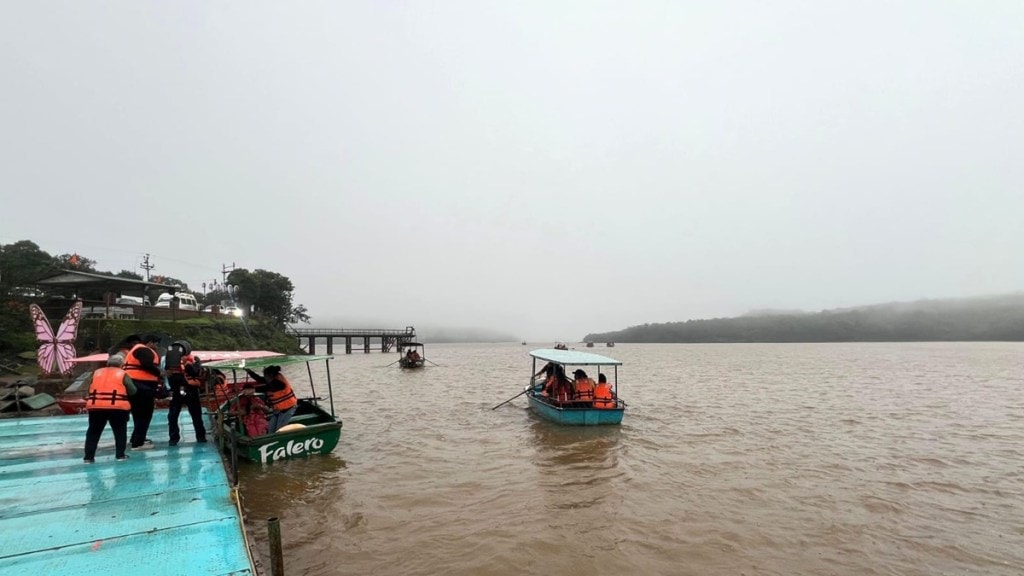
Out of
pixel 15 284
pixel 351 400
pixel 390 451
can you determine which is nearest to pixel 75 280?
pixel 15 284

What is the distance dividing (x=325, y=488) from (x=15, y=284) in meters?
50.9

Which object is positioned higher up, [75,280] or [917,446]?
[75,280]

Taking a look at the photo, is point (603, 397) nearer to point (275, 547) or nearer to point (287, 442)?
point (287, 442)

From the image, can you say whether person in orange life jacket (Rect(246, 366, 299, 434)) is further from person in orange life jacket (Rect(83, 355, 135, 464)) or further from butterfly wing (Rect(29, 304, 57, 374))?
butterfly wing (Rect(29, 304, 57, 374))

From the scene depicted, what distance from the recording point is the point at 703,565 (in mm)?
7016

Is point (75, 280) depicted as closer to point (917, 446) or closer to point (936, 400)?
point (917, 446)

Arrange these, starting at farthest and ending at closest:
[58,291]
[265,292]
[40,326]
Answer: [265,292], [58,291], [40,326]

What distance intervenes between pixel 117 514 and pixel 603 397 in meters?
13.5

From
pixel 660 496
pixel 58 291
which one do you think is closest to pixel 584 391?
pixel 660 496

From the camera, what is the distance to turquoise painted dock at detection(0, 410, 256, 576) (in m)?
4.94

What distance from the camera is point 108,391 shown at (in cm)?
819

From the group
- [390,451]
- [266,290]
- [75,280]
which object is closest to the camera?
[390,451]

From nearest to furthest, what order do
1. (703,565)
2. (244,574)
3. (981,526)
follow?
(244,574)
(703,565)
(981,526)

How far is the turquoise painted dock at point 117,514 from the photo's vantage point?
494 centimetres
